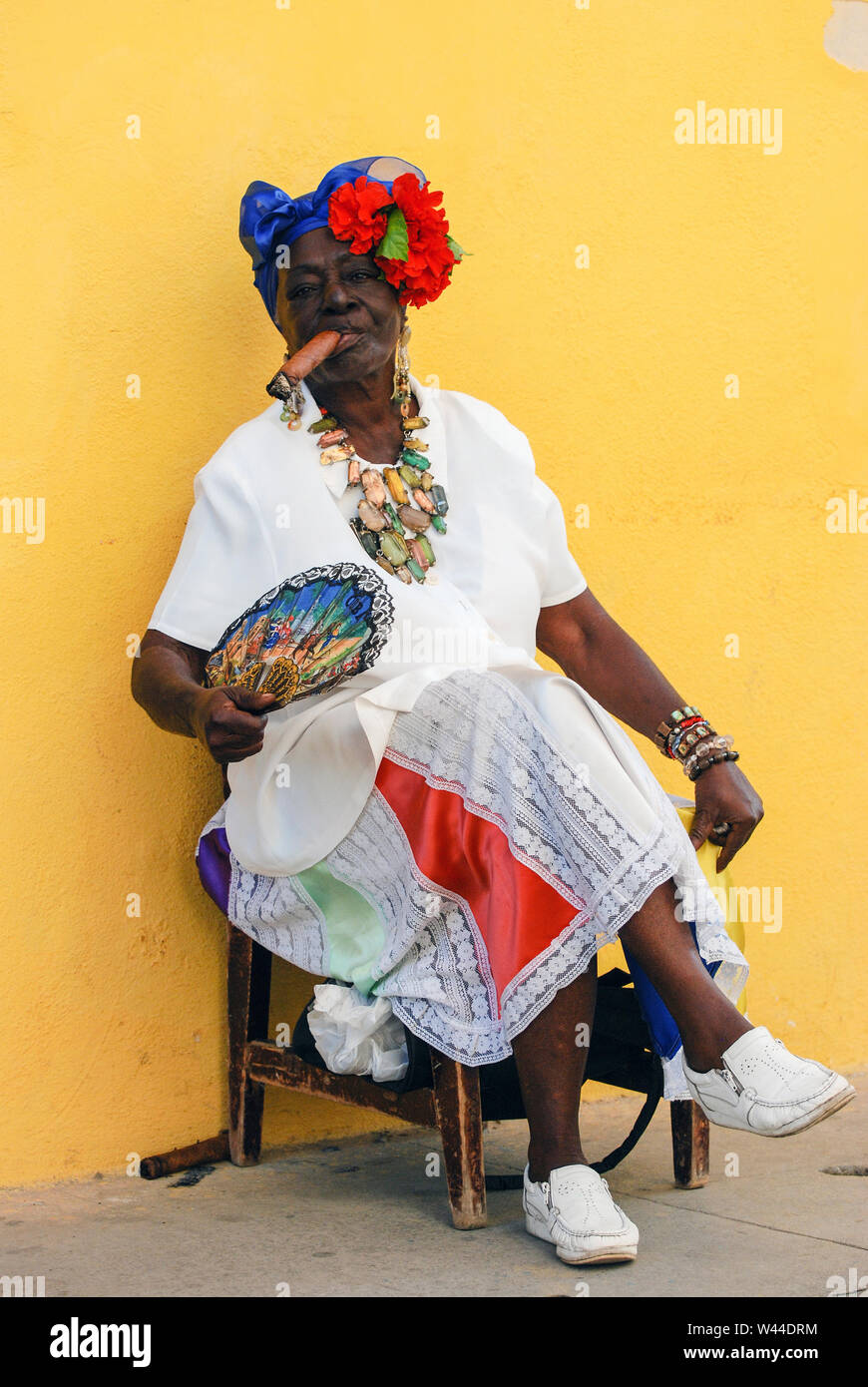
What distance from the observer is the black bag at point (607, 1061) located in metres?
2.77

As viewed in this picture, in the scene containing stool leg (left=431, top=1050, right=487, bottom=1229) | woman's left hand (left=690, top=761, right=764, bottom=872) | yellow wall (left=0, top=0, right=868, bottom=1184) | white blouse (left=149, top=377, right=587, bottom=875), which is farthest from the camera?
yellow wall (left=0, top=0, right=868, bottom=1184)

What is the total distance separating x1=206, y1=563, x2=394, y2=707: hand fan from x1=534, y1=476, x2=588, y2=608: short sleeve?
2.92 ft

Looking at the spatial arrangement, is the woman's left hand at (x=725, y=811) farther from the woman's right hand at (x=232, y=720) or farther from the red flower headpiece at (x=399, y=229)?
the red flower headpiece at (x=399, y=229)

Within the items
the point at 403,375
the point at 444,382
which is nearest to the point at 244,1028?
the point at 403,375

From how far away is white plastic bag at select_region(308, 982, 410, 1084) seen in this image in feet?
8.75

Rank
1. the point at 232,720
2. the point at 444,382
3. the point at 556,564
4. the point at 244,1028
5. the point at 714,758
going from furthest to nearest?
the point at 444,382 < the point at 556,564 < the point at 244,1028 < the point at 714,758 < the point at 232,720

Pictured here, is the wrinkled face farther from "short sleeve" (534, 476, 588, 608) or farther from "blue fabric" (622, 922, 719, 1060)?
"blue fabric" (622, 922, 719, 1060)

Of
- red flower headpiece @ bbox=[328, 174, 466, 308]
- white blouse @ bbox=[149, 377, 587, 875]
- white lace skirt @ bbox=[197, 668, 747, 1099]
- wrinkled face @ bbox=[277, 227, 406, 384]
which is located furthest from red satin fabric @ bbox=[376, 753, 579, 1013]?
red flower headpiece @ bbox=[328, 174, 466, 308]

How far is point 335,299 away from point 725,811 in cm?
127

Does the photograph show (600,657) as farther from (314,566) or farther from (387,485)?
(314,566)

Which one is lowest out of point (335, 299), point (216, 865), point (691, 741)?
point (216, 865)

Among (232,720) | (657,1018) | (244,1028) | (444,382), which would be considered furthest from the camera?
(444,382)

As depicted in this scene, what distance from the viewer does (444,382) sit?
355 cm

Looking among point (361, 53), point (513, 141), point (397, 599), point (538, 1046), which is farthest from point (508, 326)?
point (538, 1046)
